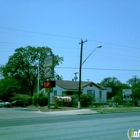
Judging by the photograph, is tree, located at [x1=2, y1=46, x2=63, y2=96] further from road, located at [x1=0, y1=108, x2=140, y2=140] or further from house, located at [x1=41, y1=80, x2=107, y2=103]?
road, located at [x1=0, y1=108, x2=140, y2=140]

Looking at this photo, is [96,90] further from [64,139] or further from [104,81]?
[104,81]

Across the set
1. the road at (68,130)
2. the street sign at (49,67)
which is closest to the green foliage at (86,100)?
the street sign at (49,67)

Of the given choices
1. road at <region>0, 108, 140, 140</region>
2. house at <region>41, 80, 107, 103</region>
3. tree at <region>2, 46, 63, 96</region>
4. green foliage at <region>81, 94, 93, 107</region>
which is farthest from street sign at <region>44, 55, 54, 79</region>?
tree at <region>2, 46, 63, 96</region>

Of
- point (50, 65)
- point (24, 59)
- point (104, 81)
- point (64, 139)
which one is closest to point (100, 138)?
point (64, 139)

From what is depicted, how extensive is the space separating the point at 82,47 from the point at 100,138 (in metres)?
28.2

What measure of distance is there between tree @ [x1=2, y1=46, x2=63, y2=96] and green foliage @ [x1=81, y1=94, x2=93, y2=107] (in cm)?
3136

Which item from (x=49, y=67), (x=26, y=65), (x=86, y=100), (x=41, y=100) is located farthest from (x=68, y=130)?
(x=26, y=65)

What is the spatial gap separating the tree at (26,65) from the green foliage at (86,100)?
3136 centimetres

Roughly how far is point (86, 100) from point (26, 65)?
1290 inches

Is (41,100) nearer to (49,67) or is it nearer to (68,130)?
(49,67)

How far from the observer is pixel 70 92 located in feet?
175

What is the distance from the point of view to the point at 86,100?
129 ft

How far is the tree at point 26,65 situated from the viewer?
68062mm

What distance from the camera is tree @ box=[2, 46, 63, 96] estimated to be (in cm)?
6806
